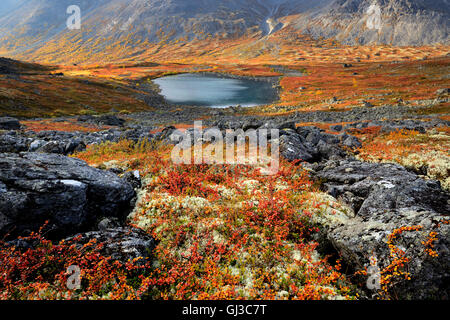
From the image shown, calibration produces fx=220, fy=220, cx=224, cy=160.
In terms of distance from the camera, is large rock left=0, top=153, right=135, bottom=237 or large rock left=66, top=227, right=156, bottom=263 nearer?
large rock left=66, top=227, right=156, bottom=263

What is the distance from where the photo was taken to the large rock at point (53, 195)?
6848 millimetres

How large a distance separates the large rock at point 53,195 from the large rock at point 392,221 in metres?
8.88

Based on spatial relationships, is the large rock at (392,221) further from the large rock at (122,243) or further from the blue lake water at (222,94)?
the blue lake water at (222,94)

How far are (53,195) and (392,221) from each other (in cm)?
1126

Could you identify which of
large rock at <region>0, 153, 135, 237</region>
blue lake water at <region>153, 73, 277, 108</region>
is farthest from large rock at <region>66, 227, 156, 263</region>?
blue lake water at <region>153, 73, 277, 108</region>

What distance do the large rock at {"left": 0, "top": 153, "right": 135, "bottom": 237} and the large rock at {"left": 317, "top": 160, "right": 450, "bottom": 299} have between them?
29.2ft

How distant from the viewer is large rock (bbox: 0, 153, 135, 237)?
6848 mm

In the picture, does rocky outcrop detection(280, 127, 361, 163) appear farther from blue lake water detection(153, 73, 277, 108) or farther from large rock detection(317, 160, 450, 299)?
blue lake water detection(153, 73, 277, 108)

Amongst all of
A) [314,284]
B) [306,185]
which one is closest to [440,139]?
[306,185]

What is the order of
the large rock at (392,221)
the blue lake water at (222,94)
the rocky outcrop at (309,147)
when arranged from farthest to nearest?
the blue lake water at (222,94)
the rocky outcrop at (309,147)
the large rock at (392,221)

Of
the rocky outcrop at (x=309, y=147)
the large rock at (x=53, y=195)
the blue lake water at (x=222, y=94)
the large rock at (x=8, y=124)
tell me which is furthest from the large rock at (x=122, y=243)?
the blue lake water at (x=222, y=94)

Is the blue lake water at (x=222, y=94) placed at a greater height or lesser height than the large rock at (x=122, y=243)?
greater

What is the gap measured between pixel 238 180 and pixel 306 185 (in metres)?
3.52

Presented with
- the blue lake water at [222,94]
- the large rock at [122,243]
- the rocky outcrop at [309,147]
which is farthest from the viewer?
the blue lake water at [222,94]
